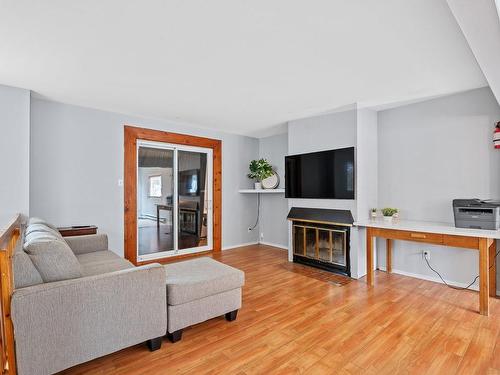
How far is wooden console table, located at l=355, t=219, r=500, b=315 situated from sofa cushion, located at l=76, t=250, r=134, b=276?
2765 mm

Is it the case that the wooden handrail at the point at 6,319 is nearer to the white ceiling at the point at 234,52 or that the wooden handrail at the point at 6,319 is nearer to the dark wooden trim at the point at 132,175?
the white ceiling at the point at 234,52

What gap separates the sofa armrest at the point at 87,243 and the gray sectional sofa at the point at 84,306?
3.19 ft

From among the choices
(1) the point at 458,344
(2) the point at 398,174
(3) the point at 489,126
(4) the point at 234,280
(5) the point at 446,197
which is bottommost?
(1) the point at 458,344

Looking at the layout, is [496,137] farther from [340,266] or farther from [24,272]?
[24,272]

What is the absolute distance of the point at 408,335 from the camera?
2.21m

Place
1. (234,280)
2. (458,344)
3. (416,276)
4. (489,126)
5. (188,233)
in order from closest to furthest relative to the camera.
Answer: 1. (458,344)
2. (234,280)
3. (489,126)
4. (416,276)
5. (188,233)

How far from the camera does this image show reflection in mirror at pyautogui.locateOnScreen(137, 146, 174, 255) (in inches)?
170

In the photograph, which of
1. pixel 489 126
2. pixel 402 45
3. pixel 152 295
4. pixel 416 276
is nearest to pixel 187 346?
pixel 152 295

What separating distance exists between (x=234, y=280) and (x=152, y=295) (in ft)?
2.35

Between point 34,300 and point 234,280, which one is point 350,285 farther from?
point 34,300

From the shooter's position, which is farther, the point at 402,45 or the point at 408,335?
the point at 408,335

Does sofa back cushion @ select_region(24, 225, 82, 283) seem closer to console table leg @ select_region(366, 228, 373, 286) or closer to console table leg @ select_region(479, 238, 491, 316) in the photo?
console table leg @ select_region(366, 228, 373, 286)

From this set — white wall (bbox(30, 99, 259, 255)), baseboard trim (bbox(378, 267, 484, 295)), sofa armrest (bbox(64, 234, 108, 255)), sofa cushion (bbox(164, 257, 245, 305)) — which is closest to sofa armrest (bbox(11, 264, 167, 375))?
sofa cushion (bbox(164, 257, 245, 305))

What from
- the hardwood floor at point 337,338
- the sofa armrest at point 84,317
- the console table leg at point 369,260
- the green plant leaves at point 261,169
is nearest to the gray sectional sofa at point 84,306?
the sofa armrest at point 84,317
